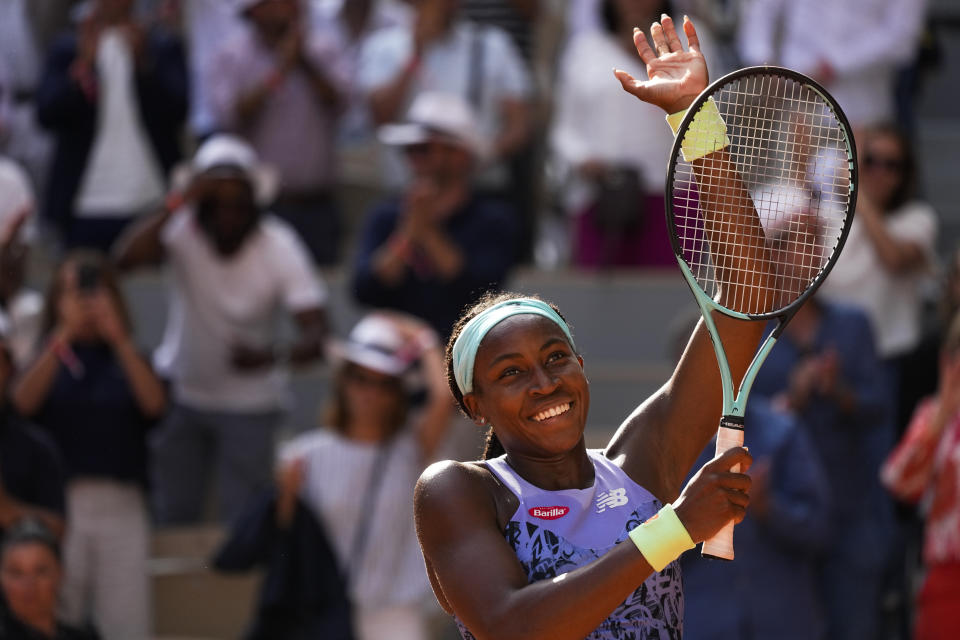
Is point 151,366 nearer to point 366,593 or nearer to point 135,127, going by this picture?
Answer: point 366,593

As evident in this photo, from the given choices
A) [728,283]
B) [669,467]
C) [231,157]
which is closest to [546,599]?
[669,467]

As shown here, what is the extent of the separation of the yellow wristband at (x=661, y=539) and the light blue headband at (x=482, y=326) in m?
0.43

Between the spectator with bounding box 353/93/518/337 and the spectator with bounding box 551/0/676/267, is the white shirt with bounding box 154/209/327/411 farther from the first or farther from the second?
the spectator with bounding box 551/0/676/267

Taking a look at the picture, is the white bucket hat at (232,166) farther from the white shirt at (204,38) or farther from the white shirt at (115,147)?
the white shirt at (204,38)

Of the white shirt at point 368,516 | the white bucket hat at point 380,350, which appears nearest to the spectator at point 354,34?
the white bucket hat at point 380,350

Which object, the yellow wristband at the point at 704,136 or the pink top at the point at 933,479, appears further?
the pink top at the point at 933,479

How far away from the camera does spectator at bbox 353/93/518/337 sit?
6770 mm

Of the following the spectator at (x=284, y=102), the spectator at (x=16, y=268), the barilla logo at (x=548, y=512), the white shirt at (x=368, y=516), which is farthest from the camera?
the spectator at (x=284, y=102)

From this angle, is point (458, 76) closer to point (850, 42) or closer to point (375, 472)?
point (850, 42)

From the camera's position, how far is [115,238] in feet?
25.6

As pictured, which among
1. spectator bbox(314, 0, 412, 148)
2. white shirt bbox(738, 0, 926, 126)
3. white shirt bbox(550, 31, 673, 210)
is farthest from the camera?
spectator bbox(314, 0, 412, 148)

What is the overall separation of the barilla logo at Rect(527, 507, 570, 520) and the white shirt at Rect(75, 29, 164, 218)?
17.7 ft

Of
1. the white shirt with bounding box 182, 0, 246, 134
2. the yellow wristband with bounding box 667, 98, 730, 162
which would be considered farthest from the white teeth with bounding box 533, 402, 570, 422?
the white shirt with bounding box 182, 0, 246, 134

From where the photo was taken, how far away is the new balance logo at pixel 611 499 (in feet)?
9.22
